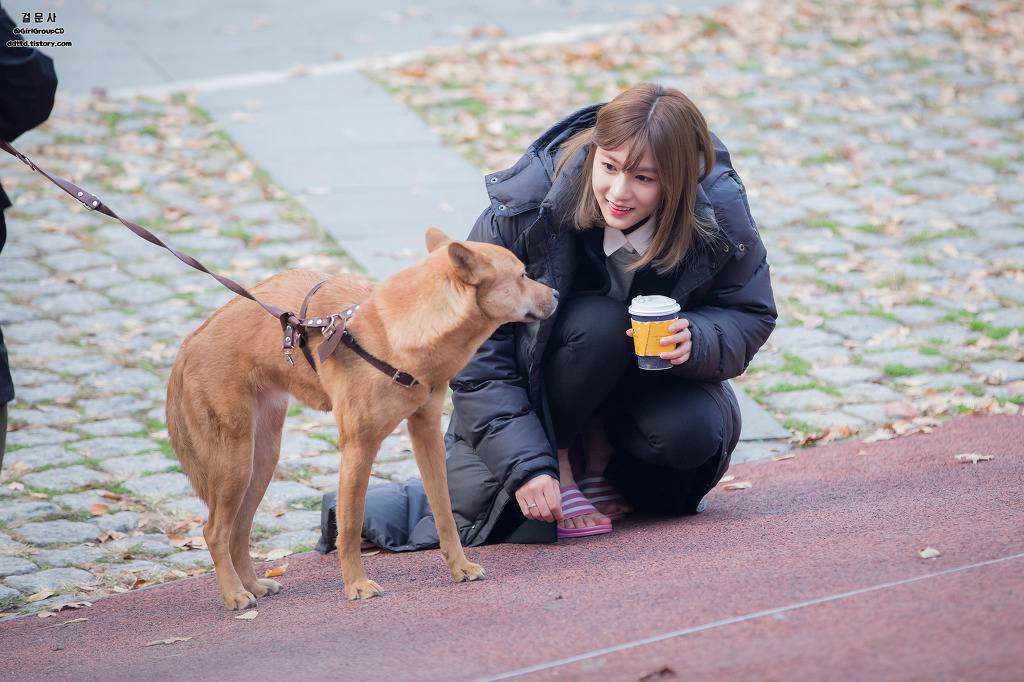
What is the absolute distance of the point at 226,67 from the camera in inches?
452

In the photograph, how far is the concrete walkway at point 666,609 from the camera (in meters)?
3.06

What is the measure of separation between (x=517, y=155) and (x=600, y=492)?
5.35m

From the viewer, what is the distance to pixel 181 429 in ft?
13.3

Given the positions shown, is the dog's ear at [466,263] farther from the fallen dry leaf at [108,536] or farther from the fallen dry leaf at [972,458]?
the fallen dry leaf at [972,458]

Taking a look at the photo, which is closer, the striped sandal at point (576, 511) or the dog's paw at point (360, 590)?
the dog's paw at point (360, 590)

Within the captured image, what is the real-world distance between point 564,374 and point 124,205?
Result: 5.25 metres

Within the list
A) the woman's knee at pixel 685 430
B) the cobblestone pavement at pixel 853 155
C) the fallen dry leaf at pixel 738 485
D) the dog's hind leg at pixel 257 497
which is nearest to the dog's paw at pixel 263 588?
the dog's hind leg at pixel 257 497

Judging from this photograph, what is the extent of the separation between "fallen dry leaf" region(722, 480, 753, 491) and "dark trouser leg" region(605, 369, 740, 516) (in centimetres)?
50

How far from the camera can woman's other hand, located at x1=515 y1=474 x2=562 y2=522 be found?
4168 mm

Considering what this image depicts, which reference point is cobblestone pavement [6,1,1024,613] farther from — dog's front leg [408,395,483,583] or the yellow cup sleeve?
the yellow cup sleeve

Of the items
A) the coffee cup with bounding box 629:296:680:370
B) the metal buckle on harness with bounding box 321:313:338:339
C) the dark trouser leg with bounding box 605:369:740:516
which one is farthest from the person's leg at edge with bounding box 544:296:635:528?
the metal buckle on harness with bounding box 321:313:338:339

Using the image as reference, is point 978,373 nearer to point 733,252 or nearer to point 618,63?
point 733,252

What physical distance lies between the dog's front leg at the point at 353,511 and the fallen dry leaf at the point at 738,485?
1.80m

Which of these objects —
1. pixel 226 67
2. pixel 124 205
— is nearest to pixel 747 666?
pixel 124 205
